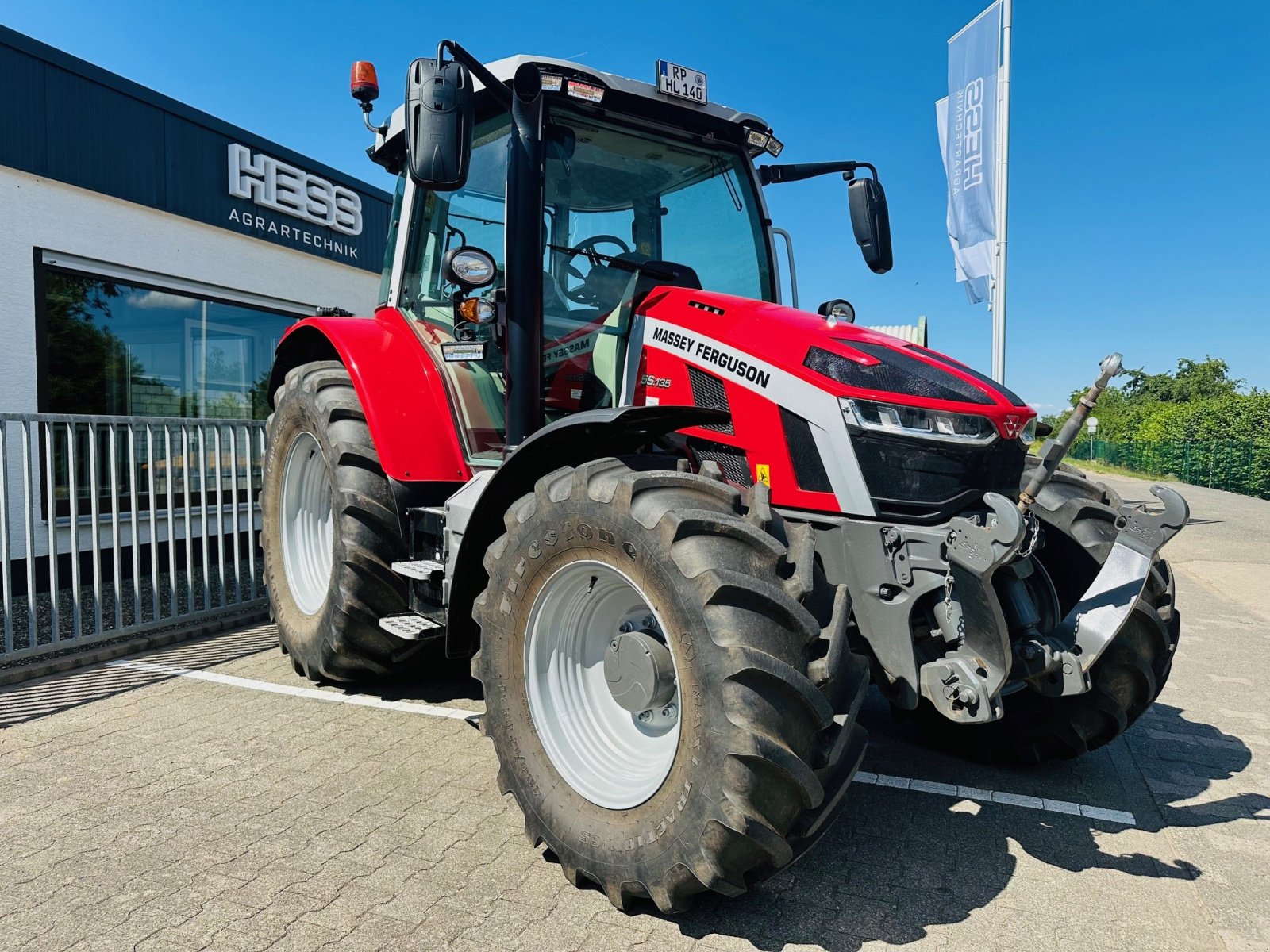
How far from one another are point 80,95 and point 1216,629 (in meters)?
10.1

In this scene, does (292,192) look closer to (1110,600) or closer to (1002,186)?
(1002,186)

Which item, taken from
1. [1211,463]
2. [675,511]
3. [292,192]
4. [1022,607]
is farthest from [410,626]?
[1211,463]

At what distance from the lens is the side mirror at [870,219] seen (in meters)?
3.93

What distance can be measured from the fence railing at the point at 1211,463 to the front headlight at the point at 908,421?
21148 mm

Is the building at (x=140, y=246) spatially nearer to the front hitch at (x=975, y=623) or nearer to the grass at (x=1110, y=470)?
the front hitch at (x=975, y=623)

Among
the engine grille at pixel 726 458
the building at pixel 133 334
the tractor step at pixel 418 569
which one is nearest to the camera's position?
the engine grille at pixel 726 458

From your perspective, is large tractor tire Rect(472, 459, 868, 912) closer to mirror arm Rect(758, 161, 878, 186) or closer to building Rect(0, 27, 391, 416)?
mirror arm Rect(758, 161, 878, 186)

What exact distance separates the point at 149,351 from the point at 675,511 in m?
7.83

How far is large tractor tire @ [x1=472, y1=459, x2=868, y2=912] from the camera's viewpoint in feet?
6.96

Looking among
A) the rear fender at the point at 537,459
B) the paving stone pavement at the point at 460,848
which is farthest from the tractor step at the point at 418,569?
the paving stone pavement at the point at 460,848

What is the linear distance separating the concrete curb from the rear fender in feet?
9.44

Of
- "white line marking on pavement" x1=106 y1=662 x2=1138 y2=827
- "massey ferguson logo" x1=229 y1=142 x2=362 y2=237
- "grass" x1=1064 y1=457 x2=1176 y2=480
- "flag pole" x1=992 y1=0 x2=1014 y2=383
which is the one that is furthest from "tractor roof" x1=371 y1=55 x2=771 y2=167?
"grass" x1=1064 y1=457 x2=1176 y2=480

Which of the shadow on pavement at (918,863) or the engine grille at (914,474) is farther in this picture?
the engine grille at (914,474)

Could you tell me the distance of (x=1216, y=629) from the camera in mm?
6512
